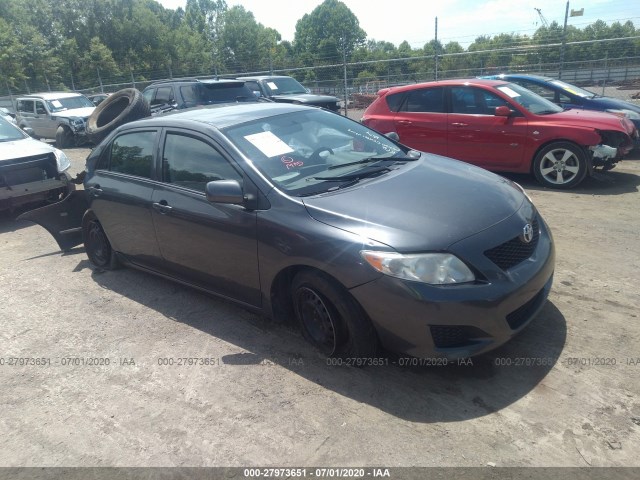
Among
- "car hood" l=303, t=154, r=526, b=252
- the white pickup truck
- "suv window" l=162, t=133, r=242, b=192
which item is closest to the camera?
"car hood" l=303, t=154, r=526, b=252

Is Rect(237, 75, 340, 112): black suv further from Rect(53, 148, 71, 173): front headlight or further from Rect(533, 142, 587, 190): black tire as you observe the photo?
Rect(533, 142, 587, 190): black tire

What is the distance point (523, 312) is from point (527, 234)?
1.66 ft

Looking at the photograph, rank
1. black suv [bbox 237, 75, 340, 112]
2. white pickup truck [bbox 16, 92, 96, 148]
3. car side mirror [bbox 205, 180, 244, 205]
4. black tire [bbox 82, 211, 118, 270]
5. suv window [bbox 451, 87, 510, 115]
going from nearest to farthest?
car side mirror [bbox 205, 180, 244, 205] < black tire [bbox 82, 211, 118, 270] < suv window [bbox 451, 87, 510, 115] < black suv [bbox 237, 75, 340, 112] < white pickup truck [bbox 16, 92, 96, 148]

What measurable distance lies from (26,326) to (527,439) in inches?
162

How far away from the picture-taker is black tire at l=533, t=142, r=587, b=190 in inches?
277

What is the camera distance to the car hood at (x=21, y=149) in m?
7.47

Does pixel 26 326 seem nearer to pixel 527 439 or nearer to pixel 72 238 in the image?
pixel 72 238

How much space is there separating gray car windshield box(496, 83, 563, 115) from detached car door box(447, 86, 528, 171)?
206 millimetres

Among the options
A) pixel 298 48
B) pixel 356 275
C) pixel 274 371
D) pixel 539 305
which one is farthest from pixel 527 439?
pixel 298 48

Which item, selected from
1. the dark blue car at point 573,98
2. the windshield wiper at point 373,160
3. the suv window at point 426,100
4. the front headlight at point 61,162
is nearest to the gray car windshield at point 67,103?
the front headlight at point 61,162

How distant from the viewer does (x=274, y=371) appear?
3.41 meters

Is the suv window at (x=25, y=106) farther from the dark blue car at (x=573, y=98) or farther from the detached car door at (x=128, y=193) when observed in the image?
the dark blue car at (x=573, y=98)

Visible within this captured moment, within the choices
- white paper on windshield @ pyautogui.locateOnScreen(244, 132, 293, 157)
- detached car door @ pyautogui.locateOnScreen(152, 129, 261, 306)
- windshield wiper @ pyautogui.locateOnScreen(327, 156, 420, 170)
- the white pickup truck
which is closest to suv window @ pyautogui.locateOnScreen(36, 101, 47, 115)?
the white pickup truck

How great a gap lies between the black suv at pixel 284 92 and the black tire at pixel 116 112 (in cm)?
500
